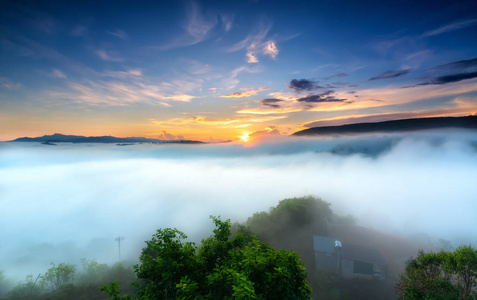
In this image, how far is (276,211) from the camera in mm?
59531

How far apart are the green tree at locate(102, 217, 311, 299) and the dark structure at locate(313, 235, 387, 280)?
1637 inches

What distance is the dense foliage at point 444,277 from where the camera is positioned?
65.9 ft

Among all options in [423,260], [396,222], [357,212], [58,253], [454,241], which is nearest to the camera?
[423,260]

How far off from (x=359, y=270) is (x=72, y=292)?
61801 millimetres

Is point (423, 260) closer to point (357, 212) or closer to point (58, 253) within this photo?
point (357, 212)

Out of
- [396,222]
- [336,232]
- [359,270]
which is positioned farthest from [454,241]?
[359,270]

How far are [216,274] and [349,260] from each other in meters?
47.6

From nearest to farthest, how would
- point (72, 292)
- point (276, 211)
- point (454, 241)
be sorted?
point (72, 292)
point (276, 211)
point (454, 241)

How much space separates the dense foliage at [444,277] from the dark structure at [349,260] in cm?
2136

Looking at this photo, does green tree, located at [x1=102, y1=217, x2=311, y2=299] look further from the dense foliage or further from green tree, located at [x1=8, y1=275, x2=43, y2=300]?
green tree, located at [x1=8, y1=275, x2=43, y2=300]

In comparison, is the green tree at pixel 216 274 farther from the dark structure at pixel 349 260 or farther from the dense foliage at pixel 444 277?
the dark structure at pixel 349 260

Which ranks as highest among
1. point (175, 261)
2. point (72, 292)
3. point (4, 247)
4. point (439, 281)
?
point (175, 261)

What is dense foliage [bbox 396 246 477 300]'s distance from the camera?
65.9ft

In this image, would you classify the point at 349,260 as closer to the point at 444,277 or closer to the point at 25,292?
the point at 444,277
